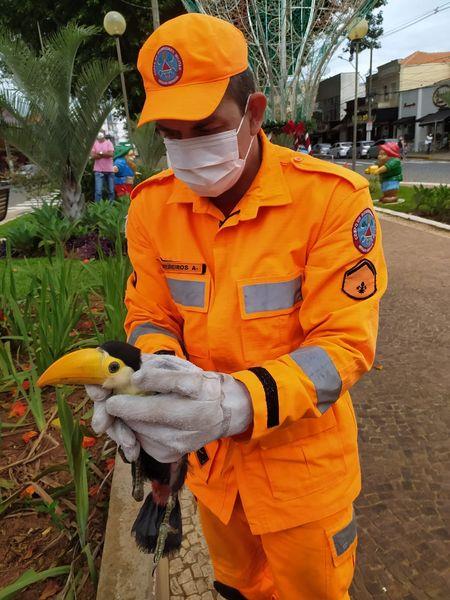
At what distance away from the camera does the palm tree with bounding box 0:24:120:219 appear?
643 centimetres

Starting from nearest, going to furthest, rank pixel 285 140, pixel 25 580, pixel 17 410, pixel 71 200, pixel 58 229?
1. pixel 25 580
2. pixel 17 410
3. pixel 58 229
4. pixel 71 200
5. pixel 285 140

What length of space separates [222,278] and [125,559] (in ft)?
4.22

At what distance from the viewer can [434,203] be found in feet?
→ 28.1

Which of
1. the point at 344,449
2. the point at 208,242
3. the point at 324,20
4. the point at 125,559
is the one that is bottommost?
the point at 125,559

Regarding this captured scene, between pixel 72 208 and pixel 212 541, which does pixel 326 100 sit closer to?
pixel 72 208

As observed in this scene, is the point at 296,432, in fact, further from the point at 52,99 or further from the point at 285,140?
the point at 285,140

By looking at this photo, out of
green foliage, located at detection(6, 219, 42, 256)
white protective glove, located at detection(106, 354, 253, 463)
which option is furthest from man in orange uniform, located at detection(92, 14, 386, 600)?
green foliage, located at detection(6, 219, 42, 256)

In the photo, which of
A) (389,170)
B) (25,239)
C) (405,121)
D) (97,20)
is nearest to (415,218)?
(389,170)

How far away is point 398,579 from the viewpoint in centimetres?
186

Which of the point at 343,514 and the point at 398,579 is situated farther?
the point at 398,579

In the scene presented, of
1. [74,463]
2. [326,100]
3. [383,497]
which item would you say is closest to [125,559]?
[74,463]

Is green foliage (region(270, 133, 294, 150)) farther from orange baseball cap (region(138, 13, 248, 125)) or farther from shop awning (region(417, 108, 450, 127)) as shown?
shop awning (region(417, 108, 450, 127))

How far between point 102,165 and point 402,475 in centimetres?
830

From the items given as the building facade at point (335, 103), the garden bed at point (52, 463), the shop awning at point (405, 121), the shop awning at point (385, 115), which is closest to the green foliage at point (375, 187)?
the garden bed at point (52, 463)
